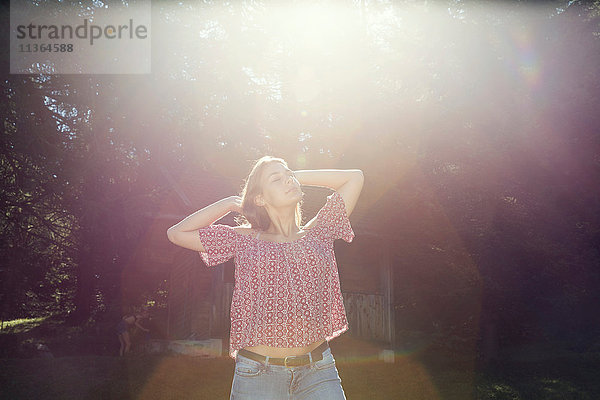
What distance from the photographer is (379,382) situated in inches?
444

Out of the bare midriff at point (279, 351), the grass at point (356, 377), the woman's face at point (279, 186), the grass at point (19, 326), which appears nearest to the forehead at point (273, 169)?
the woman's face at point (279, 186)

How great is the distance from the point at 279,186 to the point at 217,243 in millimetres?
506

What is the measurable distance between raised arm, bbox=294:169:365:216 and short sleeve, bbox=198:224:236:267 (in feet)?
1.89

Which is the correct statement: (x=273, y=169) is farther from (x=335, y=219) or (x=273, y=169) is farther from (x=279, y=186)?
(x=335, y=219)

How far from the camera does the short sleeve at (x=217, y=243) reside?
3490 millimetres

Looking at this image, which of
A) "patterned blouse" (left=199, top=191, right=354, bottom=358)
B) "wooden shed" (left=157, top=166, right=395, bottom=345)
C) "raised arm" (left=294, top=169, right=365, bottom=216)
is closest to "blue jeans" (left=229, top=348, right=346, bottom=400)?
"patterned blouse" (left=199, top=191, right=354, bottom=358)

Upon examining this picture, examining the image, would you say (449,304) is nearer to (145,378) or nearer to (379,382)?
(379,382)

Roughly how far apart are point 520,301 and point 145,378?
914cm

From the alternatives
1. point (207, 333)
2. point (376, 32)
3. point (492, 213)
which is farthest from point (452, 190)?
point (376, 32)

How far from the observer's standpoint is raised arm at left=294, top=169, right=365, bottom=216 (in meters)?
3.73

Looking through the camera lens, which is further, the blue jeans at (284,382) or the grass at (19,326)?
the grass at (19,326)

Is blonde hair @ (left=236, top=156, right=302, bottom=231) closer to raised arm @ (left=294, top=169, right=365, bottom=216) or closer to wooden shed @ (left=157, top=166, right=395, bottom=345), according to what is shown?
raised arm @ (left=294, top=169, right=365, bottom=216)

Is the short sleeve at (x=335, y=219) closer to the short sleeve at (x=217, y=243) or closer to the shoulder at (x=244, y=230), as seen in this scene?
the shoulder at (x=244, y=230)

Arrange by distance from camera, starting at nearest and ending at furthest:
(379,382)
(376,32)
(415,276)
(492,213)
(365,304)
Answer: (379,382) < (492,213) < (365,304) < (415,276) < (376,32)
